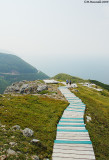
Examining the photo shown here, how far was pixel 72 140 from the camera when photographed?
1236cm

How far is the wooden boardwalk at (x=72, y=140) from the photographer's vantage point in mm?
10242

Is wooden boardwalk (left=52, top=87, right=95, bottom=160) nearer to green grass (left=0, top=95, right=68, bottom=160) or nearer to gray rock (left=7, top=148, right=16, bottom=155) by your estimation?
green grass (left=0, top=95, right=68, bottom=160)

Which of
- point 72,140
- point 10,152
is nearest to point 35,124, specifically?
point 72,140

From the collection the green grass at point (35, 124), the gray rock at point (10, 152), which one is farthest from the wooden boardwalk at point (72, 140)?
the gray rock at point (10, 152)

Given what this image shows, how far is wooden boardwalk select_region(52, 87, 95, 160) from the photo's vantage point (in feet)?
33.6

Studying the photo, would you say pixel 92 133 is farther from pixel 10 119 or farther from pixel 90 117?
pixel 10 119

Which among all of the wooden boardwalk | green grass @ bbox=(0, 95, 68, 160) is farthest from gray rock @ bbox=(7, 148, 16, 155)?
the wooden boardwalk

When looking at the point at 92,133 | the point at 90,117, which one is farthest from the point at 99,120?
the point at 92,133

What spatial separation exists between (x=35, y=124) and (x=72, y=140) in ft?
15.2

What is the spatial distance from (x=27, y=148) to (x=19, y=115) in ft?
21.7

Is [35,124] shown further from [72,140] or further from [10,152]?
[10,152]

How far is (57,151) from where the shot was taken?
10.8 m

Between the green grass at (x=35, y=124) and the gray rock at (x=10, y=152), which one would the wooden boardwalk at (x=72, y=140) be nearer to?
the green grass at (x=35, y=124)

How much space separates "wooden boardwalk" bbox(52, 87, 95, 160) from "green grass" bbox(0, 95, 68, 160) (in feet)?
2.12
